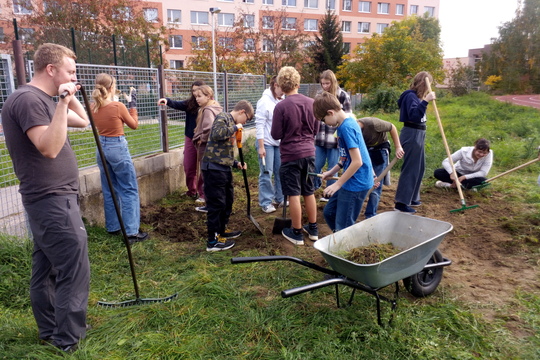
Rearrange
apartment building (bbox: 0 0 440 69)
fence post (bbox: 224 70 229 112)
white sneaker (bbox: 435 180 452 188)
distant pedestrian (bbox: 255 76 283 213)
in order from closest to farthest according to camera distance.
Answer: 1. distant pedestrian (bbox: 255 76 283 213)
2. white sneaker (bbox: 435 180 452 188)
3. fence post (bbox: 224 70 229 112)
4. apartment building (bbox: 0 0 440 69)

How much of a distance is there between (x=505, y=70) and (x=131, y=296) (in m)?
50.3

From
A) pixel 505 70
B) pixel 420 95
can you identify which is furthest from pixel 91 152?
pixel 505 70

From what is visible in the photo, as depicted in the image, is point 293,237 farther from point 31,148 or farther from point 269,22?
point 269,22

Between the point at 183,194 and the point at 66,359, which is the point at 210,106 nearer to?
the point at 183,194

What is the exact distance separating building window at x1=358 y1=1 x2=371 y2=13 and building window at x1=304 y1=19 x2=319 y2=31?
22.7 ft

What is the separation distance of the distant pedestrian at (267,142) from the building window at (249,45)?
73.7 ft

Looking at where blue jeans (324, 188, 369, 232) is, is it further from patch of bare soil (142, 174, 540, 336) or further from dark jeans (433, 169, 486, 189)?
dark jeans (433, 169, 486, 189)

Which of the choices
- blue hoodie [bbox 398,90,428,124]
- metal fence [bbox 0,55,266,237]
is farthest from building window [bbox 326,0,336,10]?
blue hoodie [bbox 398,90,428,124]

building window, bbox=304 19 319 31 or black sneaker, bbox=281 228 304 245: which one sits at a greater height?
building window, bbox=304 19 319 31

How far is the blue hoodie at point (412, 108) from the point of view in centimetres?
486

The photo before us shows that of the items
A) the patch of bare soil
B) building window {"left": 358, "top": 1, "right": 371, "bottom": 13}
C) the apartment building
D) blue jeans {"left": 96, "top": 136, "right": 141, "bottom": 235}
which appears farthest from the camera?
building window {"left": 358, "top": 1, "right": 371, "bottom": 13}

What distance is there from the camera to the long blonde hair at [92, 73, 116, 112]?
3973 mm

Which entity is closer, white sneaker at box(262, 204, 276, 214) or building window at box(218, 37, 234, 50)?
white sneaker at box(262, 204, 276, 214)

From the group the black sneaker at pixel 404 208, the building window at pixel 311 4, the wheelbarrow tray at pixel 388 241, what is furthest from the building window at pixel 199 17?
the wheelbarrow tray at pixel 388 241
